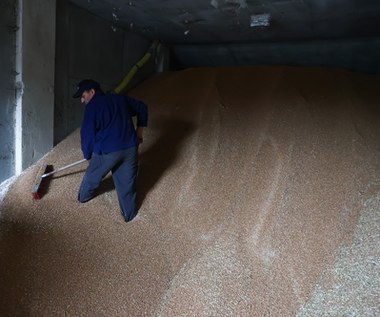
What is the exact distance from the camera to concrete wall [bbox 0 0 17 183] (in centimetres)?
259

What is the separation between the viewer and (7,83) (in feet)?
8.70

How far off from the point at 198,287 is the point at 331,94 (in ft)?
9.46

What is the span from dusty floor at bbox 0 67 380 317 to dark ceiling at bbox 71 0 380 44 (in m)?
0.74

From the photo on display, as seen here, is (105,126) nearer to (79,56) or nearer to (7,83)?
(7,83)

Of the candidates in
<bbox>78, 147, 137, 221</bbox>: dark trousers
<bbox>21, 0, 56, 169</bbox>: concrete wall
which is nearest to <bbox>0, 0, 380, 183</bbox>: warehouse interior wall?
<bbox>21, 0, 56, 169</bbox>: concrete wall

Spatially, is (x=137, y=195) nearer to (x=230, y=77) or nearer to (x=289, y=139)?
(x=289, y=139)

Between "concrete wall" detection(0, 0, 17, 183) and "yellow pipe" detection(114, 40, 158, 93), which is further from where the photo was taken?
"yellow pipe" detection(114, 40, 158, 93)

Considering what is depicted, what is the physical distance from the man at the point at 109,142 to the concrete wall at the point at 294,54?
274 cm

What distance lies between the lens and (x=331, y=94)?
12.1ft

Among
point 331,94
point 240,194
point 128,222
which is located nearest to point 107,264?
point 128,222

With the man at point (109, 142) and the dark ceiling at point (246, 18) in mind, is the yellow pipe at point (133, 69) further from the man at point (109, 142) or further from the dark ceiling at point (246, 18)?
the man at point (109, 142)

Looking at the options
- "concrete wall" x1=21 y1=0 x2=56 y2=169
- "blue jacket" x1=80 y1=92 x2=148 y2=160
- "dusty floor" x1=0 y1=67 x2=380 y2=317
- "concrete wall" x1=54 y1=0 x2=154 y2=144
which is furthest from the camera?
"concrete wall" x1=54 y1=0 x2=154 y2=144

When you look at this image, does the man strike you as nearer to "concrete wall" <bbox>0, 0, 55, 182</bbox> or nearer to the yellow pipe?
"concrete wall" <bbox>0, 0, 55, 182</bbox>

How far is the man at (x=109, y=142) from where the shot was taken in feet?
7.47
